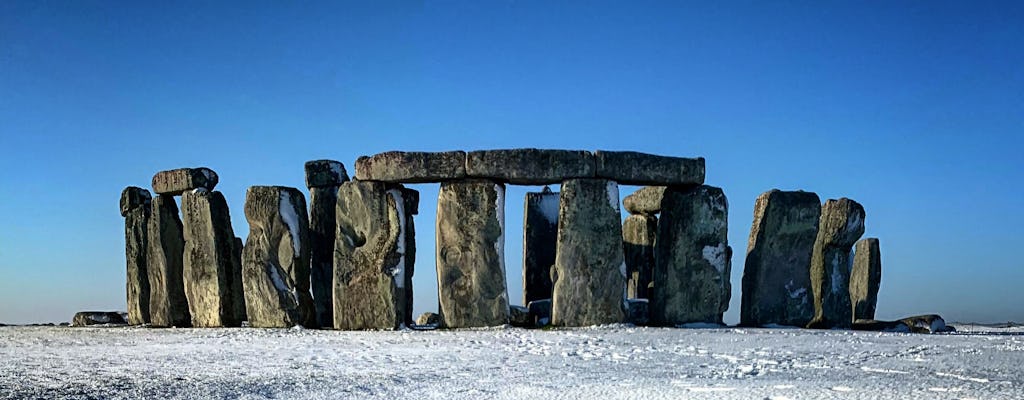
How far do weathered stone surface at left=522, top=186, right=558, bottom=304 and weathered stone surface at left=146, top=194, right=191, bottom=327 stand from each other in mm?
4796

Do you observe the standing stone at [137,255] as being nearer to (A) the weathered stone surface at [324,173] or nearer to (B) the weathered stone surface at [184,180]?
(B) the weathered stone surface at [184,180]

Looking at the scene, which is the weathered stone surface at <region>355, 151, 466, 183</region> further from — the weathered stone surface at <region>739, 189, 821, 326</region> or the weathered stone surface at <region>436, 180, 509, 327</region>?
the weathered stone surface at <region>739, 189, 821, 326</region>

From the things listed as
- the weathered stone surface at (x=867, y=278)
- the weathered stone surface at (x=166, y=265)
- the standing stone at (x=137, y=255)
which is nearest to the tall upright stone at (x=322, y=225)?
the weathered stone surface at (x=166, y=265)

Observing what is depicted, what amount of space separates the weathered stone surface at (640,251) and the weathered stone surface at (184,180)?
614cm

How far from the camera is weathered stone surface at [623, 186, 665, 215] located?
14.9m

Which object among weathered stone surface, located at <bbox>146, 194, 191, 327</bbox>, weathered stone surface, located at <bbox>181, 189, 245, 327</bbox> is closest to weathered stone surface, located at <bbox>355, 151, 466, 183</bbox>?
weathered stone surface, located at <bbox>181, 189, 245, 327</bbox>

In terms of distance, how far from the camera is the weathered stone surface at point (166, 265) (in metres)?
13.6

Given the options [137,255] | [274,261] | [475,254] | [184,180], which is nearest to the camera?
[475,254]

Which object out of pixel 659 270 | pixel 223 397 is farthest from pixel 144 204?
pixel 223 397

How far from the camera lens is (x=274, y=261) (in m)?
12.5

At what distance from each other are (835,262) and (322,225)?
22.0 ft

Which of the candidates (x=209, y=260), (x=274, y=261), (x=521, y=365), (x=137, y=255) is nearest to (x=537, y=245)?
(x=274, y=261)

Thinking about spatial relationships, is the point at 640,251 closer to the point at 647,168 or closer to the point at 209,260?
the point at 647,168

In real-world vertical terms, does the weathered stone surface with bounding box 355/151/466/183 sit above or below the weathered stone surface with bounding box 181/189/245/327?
above
